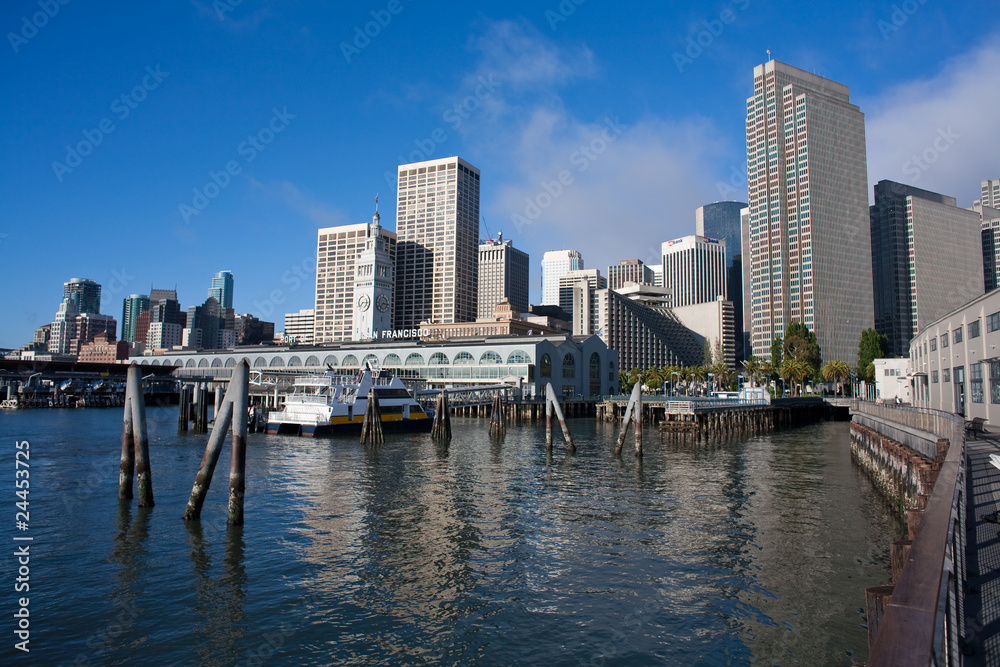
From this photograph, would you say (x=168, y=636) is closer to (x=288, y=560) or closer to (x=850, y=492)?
(x=288, y=560)

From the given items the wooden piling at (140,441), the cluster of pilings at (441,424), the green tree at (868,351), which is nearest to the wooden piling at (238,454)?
the wooden piling at (140,441)

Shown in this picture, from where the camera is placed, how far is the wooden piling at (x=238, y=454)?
2634 cm

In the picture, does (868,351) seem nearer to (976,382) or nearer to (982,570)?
(976,382)

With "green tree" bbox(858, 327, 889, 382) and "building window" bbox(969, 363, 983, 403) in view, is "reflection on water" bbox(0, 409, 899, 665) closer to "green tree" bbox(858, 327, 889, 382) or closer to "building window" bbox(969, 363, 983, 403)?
"building window" bbox(969, 363, 983, 403)

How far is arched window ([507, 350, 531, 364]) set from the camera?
123m

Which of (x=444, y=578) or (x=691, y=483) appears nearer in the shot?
(x=444, y=578)

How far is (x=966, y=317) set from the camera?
168 ft

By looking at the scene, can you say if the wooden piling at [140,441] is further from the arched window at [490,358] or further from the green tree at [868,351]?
the green tree at [868,351]

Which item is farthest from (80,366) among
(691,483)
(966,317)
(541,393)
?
(966,317)

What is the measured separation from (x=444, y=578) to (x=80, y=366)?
166 metres

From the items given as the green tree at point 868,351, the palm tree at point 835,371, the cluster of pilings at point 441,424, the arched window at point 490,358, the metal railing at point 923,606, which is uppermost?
the green tree at point 868,351

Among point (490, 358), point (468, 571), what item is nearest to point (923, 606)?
point (468, 571)

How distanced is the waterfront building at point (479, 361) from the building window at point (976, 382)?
255ft

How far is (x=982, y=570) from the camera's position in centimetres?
1335
